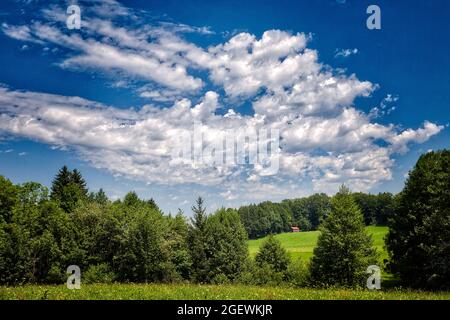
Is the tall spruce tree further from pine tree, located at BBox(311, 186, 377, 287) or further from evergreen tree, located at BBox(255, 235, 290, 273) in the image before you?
pine tree, located at BBox(311, 186, 377, 287)

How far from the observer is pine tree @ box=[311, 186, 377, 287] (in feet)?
115

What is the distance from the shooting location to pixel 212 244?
61.2m

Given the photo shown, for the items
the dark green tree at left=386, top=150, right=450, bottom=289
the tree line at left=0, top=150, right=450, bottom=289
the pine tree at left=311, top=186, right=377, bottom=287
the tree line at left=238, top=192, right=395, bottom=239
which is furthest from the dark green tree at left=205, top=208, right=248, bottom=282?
the tree line at left=238, top=192, right=395, bottom=239

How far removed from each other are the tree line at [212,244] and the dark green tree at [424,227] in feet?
0.32

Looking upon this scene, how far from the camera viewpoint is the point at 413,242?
3756cm

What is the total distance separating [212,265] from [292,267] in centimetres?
1320

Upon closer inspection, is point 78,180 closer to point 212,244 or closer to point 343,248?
point 212,244

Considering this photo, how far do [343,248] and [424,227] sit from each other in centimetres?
821

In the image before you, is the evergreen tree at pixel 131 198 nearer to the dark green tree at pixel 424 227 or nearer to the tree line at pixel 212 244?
the tree line at pixel 212 244

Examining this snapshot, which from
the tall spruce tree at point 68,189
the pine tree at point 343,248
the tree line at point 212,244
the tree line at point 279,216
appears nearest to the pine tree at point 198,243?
the tree line at point 212,244

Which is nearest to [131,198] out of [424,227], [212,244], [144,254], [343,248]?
[212,244]

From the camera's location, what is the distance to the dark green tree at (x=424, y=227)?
33812mm

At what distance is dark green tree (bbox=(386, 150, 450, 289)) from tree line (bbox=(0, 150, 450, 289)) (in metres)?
0.10
